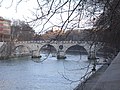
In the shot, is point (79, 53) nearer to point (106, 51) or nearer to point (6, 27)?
point (106, 51)

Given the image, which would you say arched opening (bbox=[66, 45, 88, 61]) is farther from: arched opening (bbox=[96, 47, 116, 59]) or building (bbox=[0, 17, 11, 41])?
building (bbox=[0, 17, 11, 41])

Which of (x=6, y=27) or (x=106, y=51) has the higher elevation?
(x=6, y=27)

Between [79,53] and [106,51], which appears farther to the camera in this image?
[106,51]

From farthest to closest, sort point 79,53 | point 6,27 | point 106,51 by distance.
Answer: point 6,27
point 106,51
point 79,53

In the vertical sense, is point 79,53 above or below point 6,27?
below

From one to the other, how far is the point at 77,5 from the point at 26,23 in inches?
6.7

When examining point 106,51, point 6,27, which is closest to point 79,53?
point 106,51

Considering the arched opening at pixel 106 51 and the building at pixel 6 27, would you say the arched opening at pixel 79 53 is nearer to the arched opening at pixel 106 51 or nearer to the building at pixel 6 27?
the arched opening at pixel 106 51

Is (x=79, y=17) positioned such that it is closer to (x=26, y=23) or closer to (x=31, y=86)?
(x=26, y=23)

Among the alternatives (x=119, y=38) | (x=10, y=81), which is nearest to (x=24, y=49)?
(x=10, y=81)

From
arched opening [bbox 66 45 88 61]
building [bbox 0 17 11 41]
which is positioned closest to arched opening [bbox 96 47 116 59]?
arched opening [bbox 66 45 88 61]

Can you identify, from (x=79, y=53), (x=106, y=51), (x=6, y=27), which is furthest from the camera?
(x=6, y=27)

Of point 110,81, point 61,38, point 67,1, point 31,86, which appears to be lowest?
point 31,86

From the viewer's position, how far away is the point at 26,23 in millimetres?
1087
